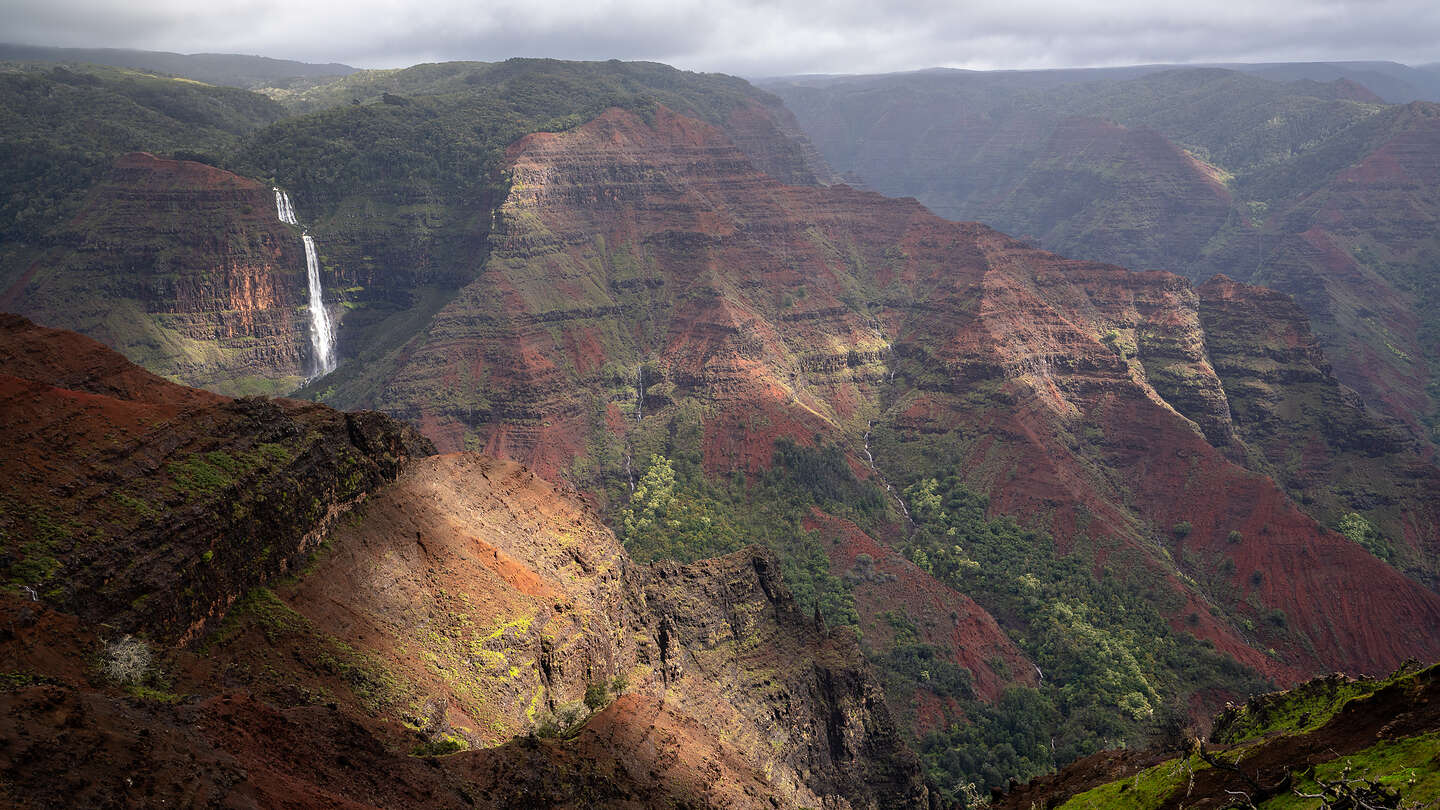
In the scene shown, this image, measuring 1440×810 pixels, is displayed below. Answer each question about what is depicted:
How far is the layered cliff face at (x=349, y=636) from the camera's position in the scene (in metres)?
30.6

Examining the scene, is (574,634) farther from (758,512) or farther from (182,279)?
(182,279)

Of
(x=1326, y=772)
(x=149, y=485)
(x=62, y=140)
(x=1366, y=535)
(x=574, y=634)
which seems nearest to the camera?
(x=1326, y=772)

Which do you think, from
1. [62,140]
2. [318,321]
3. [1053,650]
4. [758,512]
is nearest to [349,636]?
[758,512]

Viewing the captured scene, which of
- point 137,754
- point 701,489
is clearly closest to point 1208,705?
point 701,489

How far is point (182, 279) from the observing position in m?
145

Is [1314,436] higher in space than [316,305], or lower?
lower

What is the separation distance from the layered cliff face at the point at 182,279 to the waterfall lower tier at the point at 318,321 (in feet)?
7.00

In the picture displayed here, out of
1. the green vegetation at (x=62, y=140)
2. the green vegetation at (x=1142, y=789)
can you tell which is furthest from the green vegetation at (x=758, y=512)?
the green vegetation at (x=62, y=140)

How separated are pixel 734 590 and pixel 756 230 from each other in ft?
375

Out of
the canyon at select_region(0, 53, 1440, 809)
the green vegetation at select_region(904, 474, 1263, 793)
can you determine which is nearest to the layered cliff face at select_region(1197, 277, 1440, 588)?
the canyon at select_region(0, 53, 1440, 809)

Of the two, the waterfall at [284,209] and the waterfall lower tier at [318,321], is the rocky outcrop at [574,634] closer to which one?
the waterfall lower tier at [318,321]

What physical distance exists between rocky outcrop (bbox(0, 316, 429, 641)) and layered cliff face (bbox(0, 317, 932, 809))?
0.39ft

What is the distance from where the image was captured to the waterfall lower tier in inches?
6457

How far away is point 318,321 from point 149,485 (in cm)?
13460
